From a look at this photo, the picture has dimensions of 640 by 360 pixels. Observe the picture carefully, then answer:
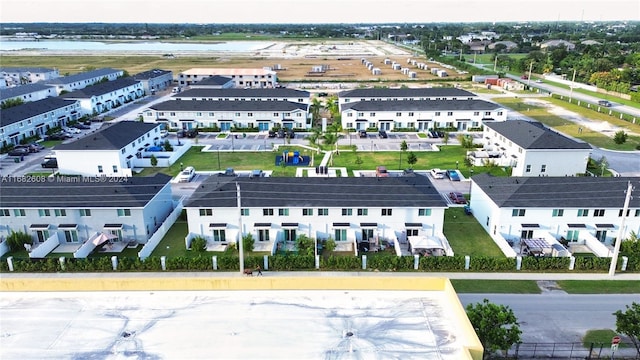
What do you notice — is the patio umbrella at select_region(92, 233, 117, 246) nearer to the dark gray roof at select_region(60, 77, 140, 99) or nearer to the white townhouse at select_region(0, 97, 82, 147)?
the white townhouse at select_region(0, 97, 82, 147)

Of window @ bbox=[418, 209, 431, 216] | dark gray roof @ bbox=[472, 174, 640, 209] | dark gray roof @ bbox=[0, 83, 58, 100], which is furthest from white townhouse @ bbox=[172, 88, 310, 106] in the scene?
window @ bbox=[418, 209, 431, 216]

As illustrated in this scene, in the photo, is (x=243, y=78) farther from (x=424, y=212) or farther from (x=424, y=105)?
(x=424, y=212)

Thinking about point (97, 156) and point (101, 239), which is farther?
point (97, 156)

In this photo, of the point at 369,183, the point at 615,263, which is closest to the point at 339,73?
the point at 369,183

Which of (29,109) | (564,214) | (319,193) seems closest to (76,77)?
(29,109)

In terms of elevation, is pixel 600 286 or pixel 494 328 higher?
pixel 494 328
